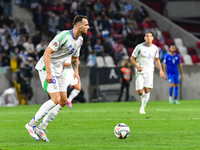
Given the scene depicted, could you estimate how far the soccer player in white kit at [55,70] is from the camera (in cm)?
678

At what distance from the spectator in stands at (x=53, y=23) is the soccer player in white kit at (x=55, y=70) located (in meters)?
15.3

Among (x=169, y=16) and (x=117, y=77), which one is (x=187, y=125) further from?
(x=169, y=16)

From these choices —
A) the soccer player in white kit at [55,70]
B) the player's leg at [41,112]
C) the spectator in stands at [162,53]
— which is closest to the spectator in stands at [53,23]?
the spectator in stands at [162,53]

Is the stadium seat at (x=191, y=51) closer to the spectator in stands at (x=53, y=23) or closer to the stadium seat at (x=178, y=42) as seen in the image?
the stadium seat at (x=178, y=42)

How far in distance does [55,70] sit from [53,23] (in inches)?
621

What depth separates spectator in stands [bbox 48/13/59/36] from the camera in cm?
2245

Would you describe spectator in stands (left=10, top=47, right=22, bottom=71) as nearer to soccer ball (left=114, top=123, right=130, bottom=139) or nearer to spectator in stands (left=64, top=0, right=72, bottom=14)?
spectator in stands (left=64, top=0, right=72, bottom=14)

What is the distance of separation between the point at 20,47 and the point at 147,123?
12315mm

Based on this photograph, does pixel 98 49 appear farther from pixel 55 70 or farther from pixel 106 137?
pixel 106 137

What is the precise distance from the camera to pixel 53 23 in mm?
22625

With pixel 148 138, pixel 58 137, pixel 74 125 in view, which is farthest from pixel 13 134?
pixel 148 138

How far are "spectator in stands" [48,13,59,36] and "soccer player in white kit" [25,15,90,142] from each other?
15.3 meters

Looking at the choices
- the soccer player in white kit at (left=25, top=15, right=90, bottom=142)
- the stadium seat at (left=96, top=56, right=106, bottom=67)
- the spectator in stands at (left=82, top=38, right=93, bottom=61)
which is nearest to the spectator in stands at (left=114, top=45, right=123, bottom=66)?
the stadium seat at (left=96, top=56, right=106, bottom=67)

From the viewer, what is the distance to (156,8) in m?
29.8
